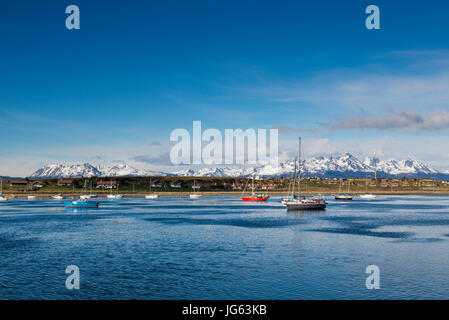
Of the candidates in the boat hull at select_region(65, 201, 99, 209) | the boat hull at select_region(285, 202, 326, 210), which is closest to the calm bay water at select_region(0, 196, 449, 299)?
the boat hull at select_region(285, 202, 326, 210)

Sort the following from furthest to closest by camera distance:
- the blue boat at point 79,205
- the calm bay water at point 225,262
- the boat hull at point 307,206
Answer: the blue boat at point 79,205, the boat hull at point 307,206, the calm bay water at point 225,262

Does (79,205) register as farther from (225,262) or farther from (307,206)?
(225,262)

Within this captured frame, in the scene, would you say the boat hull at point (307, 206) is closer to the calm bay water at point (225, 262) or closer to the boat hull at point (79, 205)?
the calm bay water at point (225, 262)

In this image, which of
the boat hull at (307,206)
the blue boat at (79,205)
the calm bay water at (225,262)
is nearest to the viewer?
the calm bay water at (225,262)

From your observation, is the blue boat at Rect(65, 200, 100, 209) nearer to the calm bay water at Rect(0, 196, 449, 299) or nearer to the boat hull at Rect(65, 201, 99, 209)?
the boat hull at Rect(65, 201, 99, 209)

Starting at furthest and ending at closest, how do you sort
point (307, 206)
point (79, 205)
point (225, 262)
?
point (79, 205)
point (307, 206)
point (225, 262)

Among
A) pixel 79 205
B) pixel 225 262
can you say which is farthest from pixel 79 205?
pixel 225 262

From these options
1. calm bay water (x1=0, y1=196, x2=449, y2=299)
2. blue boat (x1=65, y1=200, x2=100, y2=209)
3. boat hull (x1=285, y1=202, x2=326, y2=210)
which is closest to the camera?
calm bay water (x1=0, y1=196, x2=449, y2=299)

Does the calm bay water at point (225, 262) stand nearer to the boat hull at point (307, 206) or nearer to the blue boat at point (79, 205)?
the boat hull at point (307, 206)

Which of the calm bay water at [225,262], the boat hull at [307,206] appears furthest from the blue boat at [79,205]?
the boat hull at [307,206]

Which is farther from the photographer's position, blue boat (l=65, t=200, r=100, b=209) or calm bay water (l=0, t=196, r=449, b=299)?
blue boat (l=65, t=200, r=100, b=209)

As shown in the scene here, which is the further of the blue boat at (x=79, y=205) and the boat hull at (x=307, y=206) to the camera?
the blue boat at (x=79, y=205)
